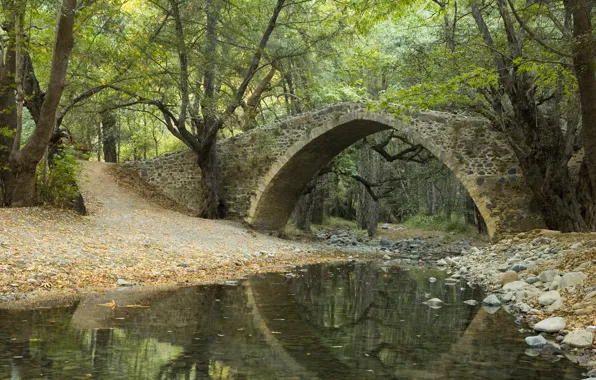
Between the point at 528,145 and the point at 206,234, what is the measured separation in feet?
23.0

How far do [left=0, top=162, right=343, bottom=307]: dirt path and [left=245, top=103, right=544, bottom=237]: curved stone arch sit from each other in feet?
7.82

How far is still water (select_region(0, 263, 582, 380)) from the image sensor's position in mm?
3182

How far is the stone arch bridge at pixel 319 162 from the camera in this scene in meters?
12.2

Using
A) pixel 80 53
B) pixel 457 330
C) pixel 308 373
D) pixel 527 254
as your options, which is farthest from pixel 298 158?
pixel 308 373

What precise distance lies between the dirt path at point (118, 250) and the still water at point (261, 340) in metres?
0.82

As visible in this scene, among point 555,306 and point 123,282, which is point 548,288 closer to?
point 555,306

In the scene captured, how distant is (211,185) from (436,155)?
632 centimetres

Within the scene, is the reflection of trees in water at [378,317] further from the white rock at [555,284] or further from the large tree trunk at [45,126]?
the large tree trunk at [45,126]

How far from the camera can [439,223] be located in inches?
950

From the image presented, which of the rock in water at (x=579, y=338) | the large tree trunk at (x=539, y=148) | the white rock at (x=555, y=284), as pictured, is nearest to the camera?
the rock in water at (x=579, y=338)

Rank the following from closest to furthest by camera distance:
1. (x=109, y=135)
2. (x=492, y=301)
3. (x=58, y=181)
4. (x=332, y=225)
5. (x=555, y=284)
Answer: (x=555, y=284), (x=492, y=301), (x=58, y=181), (x=109, y=135), (x=332, y=225)

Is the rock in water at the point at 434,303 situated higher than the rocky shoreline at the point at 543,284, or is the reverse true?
the rocky shoreline at the point at 543,284

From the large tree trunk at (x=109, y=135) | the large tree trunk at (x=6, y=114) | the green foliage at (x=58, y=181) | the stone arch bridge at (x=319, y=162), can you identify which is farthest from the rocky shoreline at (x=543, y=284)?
the large tree trunk at (x=109, y=135)

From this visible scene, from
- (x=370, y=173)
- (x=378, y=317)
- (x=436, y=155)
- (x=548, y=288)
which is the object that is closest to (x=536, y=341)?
(x=378, y=317)
